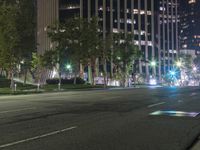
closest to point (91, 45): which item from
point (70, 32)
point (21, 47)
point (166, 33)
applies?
point (70, 32)

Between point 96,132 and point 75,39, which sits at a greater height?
point 75,39

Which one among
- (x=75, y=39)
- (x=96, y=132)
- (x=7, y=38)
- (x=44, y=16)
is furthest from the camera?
(x=44, y=16)

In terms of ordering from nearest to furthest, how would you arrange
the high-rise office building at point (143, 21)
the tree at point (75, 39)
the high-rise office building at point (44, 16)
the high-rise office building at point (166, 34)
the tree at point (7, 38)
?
the tree at point (7, 38), the tree at point (75, 39), the high-rise office building at point (44, 16), the high-rise office building at point (143, 21), the high-rise office building at point (166, 34)

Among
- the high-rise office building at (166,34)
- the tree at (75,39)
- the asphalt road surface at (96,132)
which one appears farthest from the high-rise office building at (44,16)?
the asphalt road surface at (96,132)

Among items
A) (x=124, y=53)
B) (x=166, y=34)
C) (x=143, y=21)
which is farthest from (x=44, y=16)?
(x=166, y=34)

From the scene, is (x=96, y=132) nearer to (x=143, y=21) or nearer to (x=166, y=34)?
(x=143, y=21)

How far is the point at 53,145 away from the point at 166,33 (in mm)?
167691

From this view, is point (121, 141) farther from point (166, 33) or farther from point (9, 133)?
point (166, 33)

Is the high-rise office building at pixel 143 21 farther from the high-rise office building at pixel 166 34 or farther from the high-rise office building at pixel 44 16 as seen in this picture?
the high-rise office building at pixel 44 16

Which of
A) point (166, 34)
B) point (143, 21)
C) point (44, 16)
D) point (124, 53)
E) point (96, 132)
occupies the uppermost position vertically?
point (143, 21)

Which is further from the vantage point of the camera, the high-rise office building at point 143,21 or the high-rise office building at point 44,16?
the high-rise office building at point 143,21

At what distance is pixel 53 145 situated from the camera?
35.0ft

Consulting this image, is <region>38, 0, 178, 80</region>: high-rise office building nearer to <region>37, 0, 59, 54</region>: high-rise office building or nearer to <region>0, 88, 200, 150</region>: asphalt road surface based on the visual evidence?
<region>37, 0, 59, 54</region>: high-rise office building

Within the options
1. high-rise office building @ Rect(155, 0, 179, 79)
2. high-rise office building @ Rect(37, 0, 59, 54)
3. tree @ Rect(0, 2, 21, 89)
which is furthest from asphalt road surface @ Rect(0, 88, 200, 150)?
high-rise office building @ Rect(155, 0, 179, 79)
